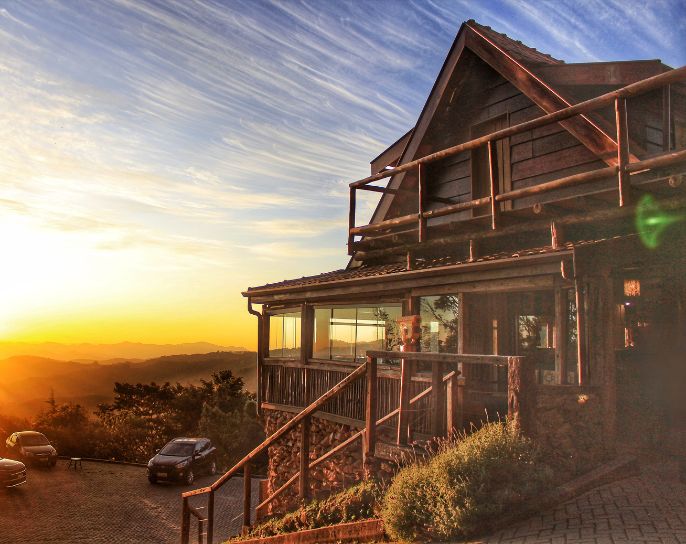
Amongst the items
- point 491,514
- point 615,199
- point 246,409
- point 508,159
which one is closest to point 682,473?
point 491,514

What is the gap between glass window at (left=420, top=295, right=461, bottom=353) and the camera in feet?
45.3

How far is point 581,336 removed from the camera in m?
9.19

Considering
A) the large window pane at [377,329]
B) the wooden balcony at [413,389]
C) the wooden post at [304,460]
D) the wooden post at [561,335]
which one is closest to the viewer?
the wooden balcony at [413,389]

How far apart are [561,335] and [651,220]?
2217mm

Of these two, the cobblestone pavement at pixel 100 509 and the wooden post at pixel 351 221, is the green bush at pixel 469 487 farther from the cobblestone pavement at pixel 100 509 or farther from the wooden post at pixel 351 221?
the cobblestone pavement at pixel 100 509

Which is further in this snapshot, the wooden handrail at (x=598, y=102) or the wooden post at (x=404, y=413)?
the wooden post at (x=404, y=413)

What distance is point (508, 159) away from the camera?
1384 centimetres

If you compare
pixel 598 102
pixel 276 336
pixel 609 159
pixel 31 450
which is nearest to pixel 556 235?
pixel 609 159

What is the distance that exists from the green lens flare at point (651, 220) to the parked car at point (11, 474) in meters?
22.4

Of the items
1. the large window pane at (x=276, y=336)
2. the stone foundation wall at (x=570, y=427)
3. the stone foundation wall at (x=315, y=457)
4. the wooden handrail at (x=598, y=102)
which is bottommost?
the stone foundation wall at (x=315, y=457)

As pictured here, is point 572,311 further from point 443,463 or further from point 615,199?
point 443,463

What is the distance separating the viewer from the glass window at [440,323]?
1382 centimetres

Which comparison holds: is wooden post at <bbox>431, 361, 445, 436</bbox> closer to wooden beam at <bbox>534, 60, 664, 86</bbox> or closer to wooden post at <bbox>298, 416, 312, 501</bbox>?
wooden post at <bbox>298, 416, 312, 501</bbox>

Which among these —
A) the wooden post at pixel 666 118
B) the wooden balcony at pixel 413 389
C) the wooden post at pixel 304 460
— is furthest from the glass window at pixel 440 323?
the wooden post at pixel 666 118
